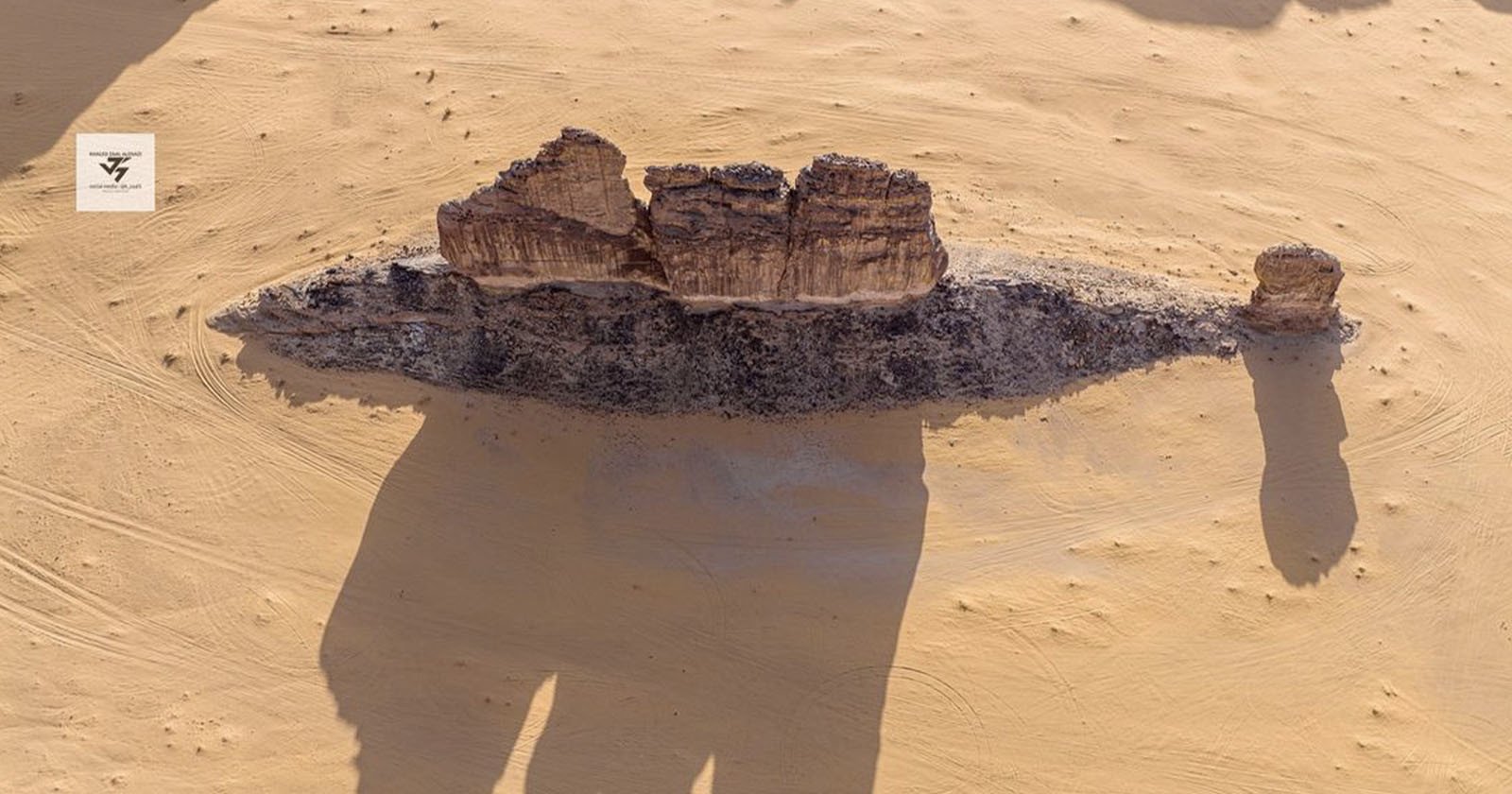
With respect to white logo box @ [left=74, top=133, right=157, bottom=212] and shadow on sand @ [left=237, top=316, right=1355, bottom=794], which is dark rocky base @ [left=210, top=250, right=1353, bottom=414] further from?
white logo box @ [left=74, top=133, right=157, bottom=212]

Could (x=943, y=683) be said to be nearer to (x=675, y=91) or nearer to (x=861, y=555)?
(x=861, y=555)

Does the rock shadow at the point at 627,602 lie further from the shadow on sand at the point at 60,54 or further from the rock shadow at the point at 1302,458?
the shadow on sand at the point at 60,54

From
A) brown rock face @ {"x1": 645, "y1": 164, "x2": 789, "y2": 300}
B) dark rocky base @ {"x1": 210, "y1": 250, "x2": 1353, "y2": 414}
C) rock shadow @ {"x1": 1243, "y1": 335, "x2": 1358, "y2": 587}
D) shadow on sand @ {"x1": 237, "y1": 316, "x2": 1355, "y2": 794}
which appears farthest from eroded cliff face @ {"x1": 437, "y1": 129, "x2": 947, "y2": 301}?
rock shadow @ {"x1": 1243, "y1": 335, "x2": 1358, "y2": 587}

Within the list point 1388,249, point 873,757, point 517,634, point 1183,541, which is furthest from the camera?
point 1388,249

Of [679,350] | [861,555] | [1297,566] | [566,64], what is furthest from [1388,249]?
→ [566,64]

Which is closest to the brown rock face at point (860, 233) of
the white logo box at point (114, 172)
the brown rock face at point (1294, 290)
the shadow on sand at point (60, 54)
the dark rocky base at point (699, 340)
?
the dark rocky base at point (699, 340)
